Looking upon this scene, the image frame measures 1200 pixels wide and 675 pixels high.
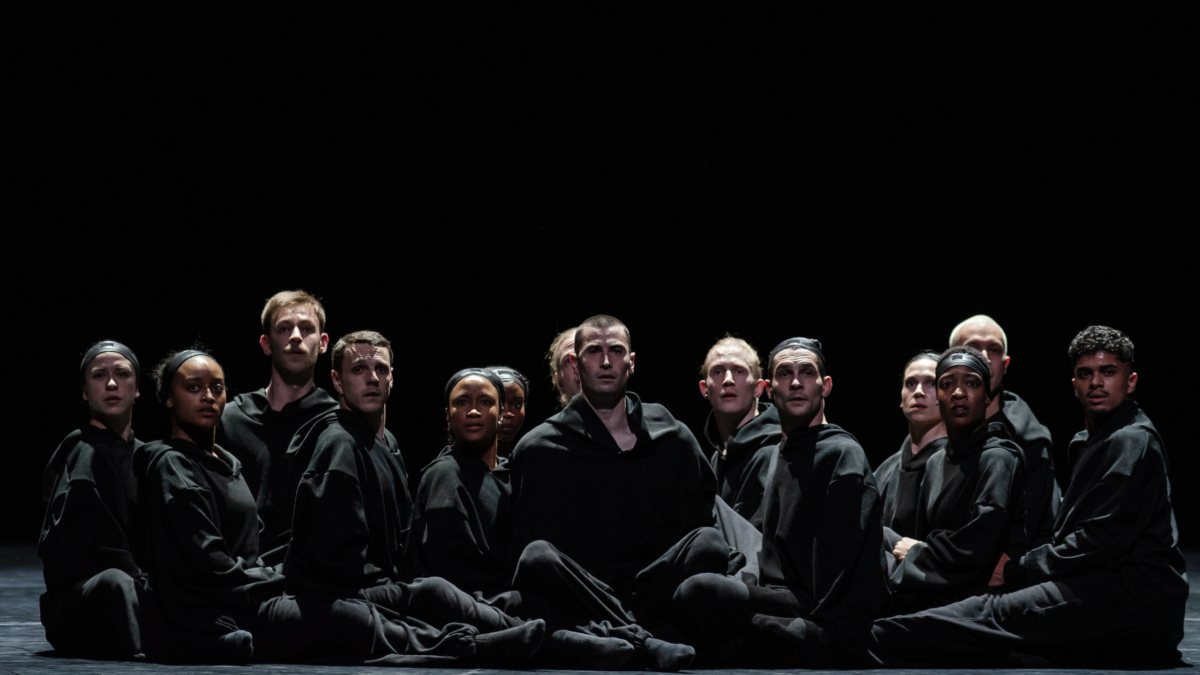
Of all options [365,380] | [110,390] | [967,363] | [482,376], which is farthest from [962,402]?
[110,390]

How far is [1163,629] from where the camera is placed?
4.41m

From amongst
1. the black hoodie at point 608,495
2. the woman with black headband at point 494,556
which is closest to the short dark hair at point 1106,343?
the black hoodie at point 608,495

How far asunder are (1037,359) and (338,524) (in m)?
Answer: 5.67

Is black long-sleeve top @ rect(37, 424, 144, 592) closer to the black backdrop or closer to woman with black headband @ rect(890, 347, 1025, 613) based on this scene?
woman with black headband @ rect(890, 347, 1025, 613)

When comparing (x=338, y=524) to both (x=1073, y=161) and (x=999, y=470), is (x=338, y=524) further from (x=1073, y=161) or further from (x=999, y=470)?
(x=1073, y=161)

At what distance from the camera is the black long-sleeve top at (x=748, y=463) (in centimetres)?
516

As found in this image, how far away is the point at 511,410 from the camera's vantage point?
17.5ft

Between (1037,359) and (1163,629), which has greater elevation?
(1037,359)

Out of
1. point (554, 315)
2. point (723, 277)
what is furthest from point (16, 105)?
Answer: point (723, 277)

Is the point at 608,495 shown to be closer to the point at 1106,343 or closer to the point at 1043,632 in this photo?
the point at 1043,632

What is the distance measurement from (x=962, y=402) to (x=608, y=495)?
1.30 metres

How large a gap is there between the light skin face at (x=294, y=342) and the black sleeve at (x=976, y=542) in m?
2.45

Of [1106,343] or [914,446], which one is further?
[914,446]

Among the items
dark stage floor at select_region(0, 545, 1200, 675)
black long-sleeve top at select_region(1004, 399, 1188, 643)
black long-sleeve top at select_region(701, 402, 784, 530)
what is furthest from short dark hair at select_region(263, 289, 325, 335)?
black long-sleeve top at select_region(1004, 399, 1188, 643)
